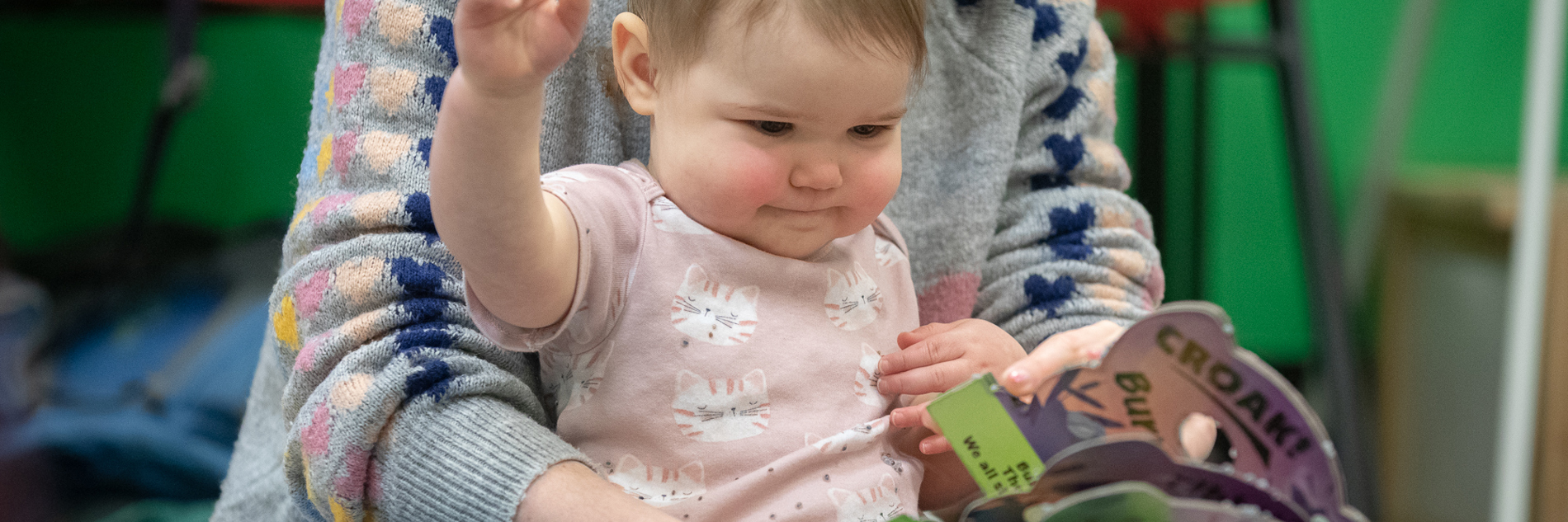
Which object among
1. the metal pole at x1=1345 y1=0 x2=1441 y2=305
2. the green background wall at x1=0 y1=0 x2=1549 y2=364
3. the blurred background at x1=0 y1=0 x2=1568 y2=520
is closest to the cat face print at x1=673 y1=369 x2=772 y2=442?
the blurred background at x1=0 y1=0 x2=1568 y2=520

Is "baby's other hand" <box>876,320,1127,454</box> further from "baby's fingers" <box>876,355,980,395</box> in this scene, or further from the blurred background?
the blurred background

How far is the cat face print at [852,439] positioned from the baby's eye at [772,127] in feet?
0.46

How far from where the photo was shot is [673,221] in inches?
20.8

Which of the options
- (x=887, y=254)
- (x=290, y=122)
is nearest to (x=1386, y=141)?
(x=887, y=254)

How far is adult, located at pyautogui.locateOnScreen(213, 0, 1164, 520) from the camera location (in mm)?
525

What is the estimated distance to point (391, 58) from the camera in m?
0.59

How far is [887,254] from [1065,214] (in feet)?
0.48

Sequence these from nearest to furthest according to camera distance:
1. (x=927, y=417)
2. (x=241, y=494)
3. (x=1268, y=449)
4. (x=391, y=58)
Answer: (x=1268, y=449) < (x=927, y=417) < (x=391, y=58) < (x=241, y=494)

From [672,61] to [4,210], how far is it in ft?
4.22

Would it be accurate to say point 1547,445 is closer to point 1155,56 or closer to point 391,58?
point 1155,56

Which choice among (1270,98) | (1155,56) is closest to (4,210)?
(1155,56)

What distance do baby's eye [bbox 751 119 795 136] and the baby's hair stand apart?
0.14 ft

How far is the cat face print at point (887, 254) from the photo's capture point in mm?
598

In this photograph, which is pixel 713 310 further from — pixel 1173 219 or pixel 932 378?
pixel 1173 219
